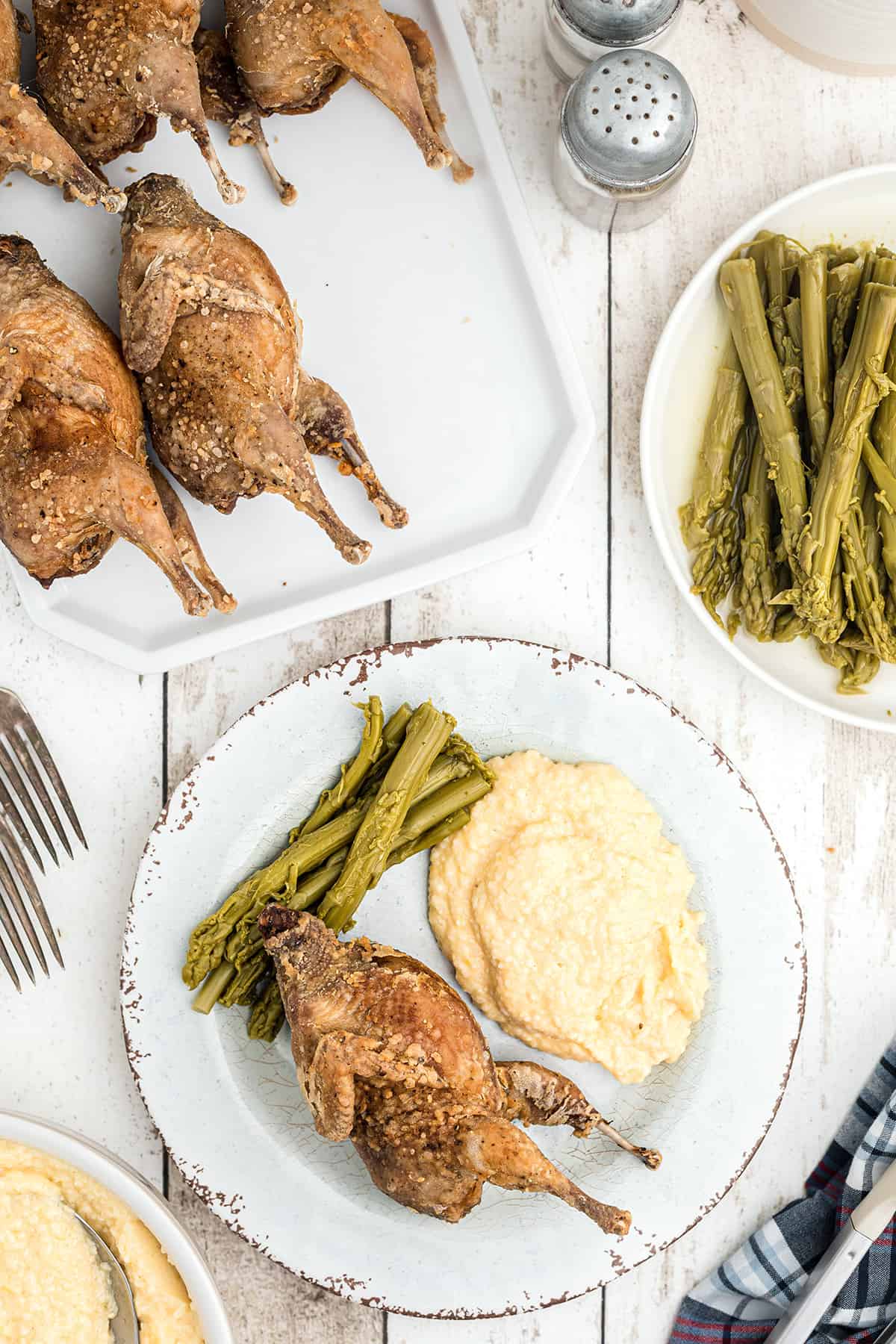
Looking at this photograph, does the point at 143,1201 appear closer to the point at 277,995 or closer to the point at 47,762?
the point at 277,995

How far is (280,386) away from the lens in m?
2.05

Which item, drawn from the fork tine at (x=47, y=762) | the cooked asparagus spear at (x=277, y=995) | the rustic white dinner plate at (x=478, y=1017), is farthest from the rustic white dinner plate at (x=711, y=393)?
the fork tine at (x=47, y=762)

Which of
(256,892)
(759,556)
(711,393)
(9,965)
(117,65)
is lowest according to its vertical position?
(9,965)

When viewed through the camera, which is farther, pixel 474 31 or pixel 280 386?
pixel 474 31

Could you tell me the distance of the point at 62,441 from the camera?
6.49 feet

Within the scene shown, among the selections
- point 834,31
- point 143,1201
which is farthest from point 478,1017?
point 834,31

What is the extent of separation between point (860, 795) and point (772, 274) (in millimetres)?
1116

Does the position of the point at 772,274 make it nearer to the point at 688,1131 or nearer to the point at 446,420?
the point at 446,420

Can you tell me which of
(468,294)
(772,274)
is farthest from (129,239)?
(772,274)

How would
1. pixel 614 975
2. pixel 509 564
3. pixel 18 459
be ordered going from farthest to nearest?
pixel 509 564, pixel 614 975, pixel 18 459

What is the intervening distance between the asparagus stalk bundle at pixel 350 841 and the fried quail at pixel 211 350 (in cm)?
42

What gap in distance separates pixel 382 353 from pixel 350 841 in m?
1.00

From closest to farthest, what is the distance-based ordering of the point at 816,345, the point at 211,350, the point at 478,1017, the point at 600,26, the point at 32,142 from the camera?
the point at 32,142 < the point at 211,350 < the point at 600,26 < the point at 816,345 < the point at 478,1017

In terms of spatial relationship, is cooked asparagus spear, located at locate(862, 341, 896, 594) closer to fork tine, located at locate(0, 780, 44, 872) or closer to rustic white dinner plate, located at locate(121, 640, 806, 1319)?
rustic white dinner plate, located at locate(121, 640, 806, 1319)
